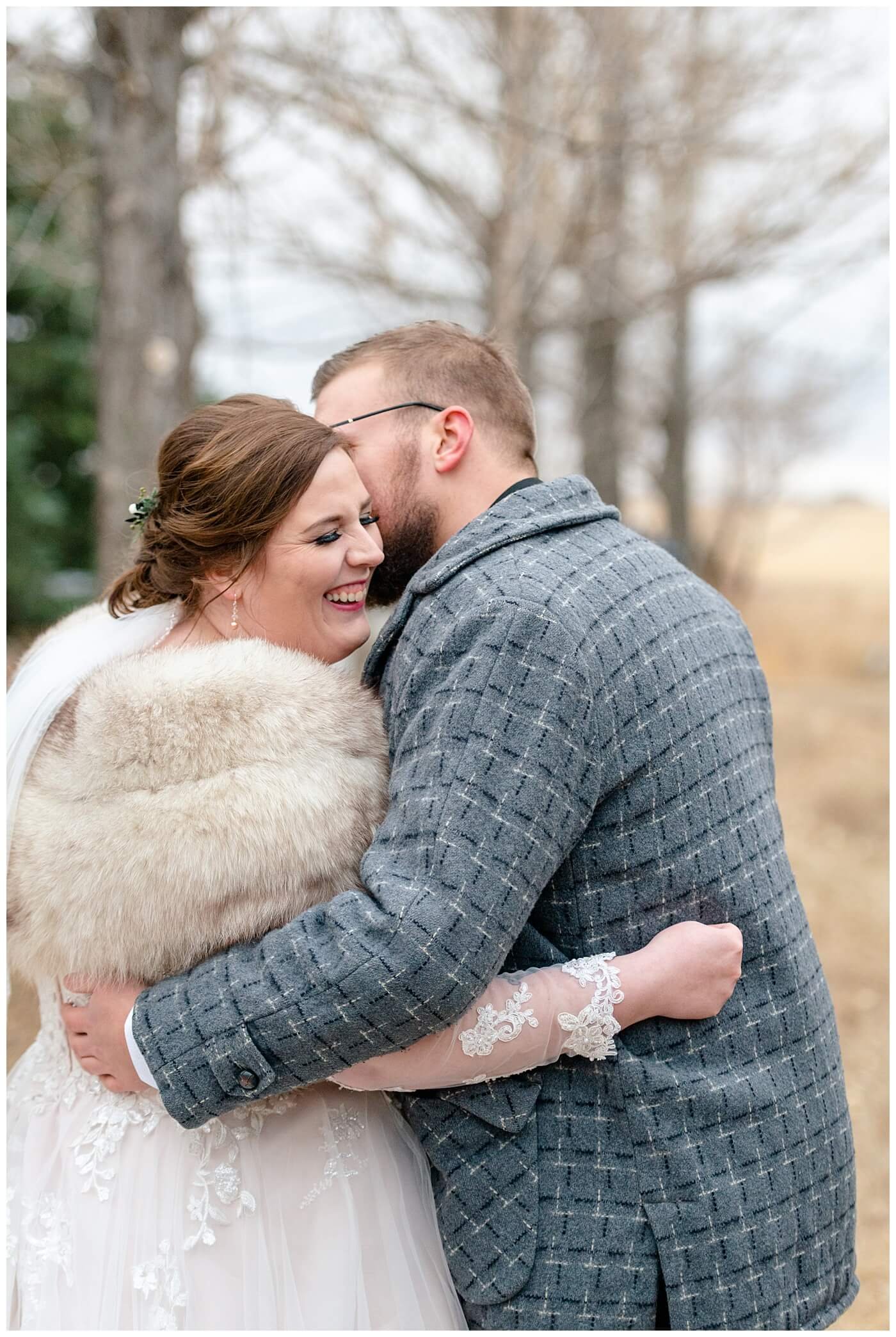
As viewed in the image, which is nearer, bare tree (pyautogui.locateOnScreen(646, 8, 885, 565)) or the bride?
the bride

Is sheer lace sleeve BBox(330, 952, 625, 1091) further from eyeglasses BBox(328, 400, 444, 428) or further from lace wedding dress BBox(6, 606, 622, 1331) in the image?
eyeglasses BBox(328, 400, 444, 428)

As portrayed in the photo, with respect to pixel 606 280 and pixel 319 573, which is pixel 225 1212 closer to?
pixel 319 573

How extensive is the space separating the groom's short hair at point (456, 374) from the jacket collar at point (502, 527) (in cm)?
30

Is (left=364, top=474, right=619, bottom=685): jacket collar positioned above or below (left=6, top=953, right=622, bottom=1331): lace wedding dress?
above

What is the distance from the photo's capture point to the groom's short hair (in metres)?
2.42

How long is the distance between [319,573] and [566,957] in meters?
0.88

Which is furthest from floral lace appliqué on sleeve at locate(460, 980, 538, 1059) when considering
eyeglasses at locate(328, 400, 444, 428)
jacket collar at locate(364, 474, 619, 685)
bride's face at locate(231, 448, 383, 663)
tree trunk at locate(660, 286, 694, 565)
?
tree trunk at locate(660, 286, 694, 565)

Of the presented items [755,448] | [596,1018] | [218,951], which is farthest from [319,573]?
[755,448]

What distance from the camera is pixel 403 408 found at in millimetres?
2404

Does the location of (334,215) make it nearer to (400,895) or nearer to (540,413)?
(540,413)

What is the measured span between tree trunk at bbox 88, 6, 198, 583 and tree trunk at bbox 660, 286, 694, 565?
363 inches

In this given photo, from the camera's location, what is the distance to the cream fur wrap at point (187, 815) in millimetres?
1866

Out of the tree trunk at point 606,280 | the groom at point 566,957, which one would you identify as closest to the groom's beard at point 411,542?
the groom at point 566,957

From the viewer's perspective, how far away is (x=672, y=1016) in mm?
1870
